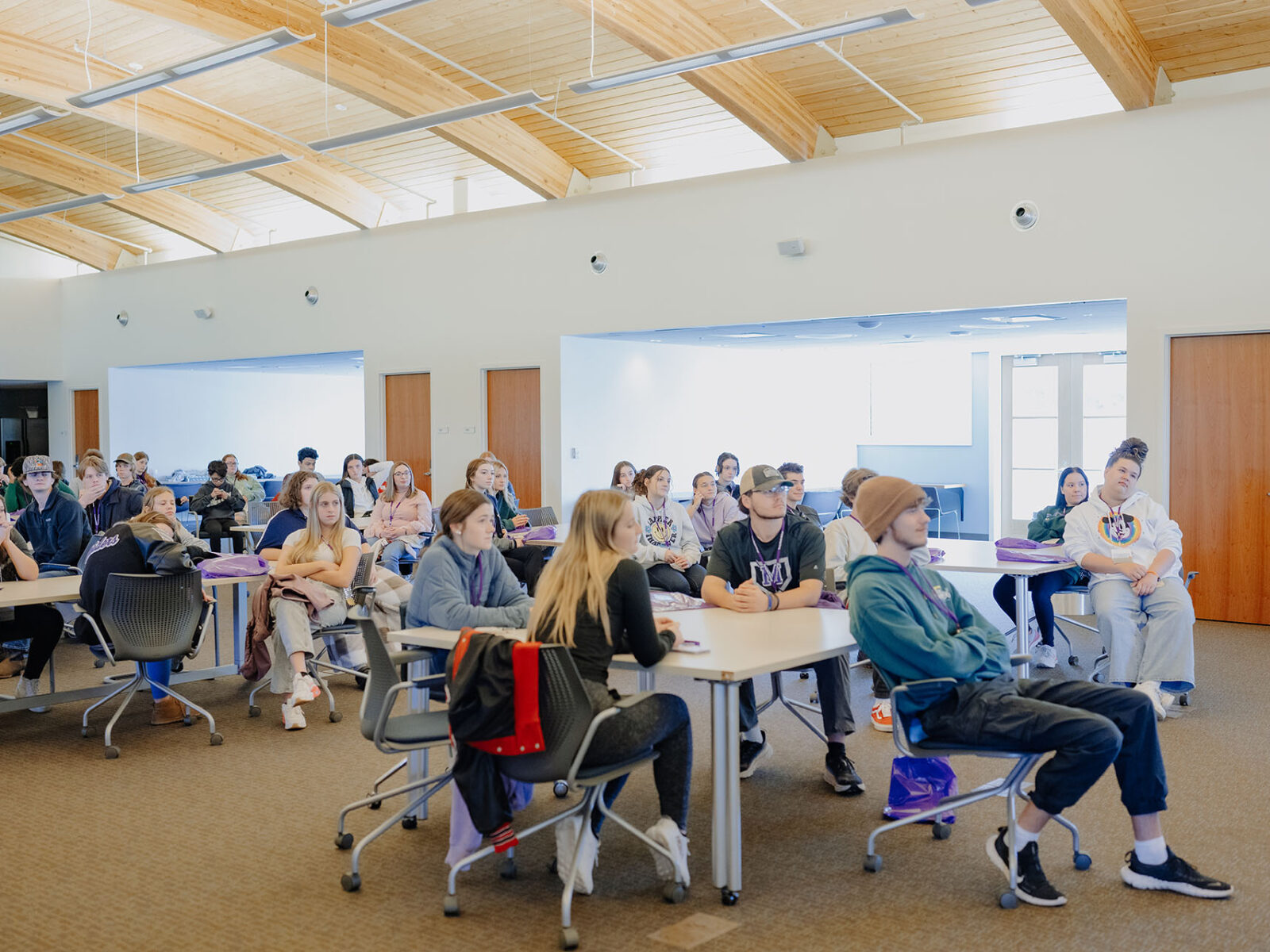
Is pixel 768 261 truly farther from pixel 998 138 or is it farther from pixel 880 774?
pixel 880 774

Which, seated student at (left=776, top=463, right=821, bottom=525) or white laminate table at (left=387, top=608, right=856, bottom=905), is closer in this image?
white laminate table at (left=387, top=608, right=856, bottom=905)

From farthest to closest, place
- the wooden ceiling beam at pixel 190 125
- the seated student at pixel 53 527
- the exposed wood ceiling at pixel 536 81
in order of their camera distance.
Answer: the wooden ceiling beam at pixel 190 125, the exposed wood ceiling at pixel 536 81, the seated student at pixel 53 527

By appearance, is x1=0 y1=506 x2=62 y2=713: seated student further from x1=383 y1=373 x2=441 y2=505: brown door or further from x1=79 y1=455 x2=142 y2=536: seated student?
x1=383 y1=373 x2=441 y2=505: brown door

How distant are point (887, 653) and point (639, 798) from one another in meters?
1.36

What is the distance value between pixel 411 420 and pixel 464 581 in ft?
Result: 31.0

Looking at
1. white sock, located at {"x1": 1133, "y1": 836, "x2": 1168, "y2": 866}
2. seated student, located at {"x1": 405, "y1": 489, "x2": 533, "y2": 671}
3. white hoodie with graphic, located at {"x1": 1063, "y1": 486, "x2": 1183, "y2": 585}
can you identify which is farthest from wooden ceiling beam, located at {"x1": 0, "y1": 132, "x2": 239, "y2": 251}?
white sock, located at {"x1": 1133, "y1": 836, "x2": 1168, "y2": 866}

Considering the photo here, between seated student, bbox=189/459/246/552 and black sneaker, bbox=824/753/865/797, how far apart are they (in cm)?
773

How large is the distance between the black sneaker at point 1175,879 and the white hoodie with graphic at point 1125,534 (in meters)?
2.55

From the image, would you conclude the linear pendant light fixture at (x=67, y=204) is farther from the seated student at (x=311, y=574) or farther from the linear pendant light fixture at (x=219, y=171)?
the seated student at (x=311, y=574)

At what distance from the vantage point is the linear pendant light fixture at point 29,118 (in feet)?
28.2

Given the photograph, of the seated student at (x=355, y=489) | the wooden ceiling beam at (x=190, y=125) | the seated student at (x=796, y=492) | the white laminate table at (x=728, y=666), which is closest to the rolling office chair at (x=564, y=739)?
the white laminate table at (x=728, y=666)

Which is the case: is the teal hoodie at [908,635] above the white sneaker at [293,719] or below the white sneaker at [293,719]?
above

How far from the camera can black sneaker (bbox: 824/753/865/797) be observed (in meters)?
4.26

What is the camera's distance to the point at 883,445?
1616cm
